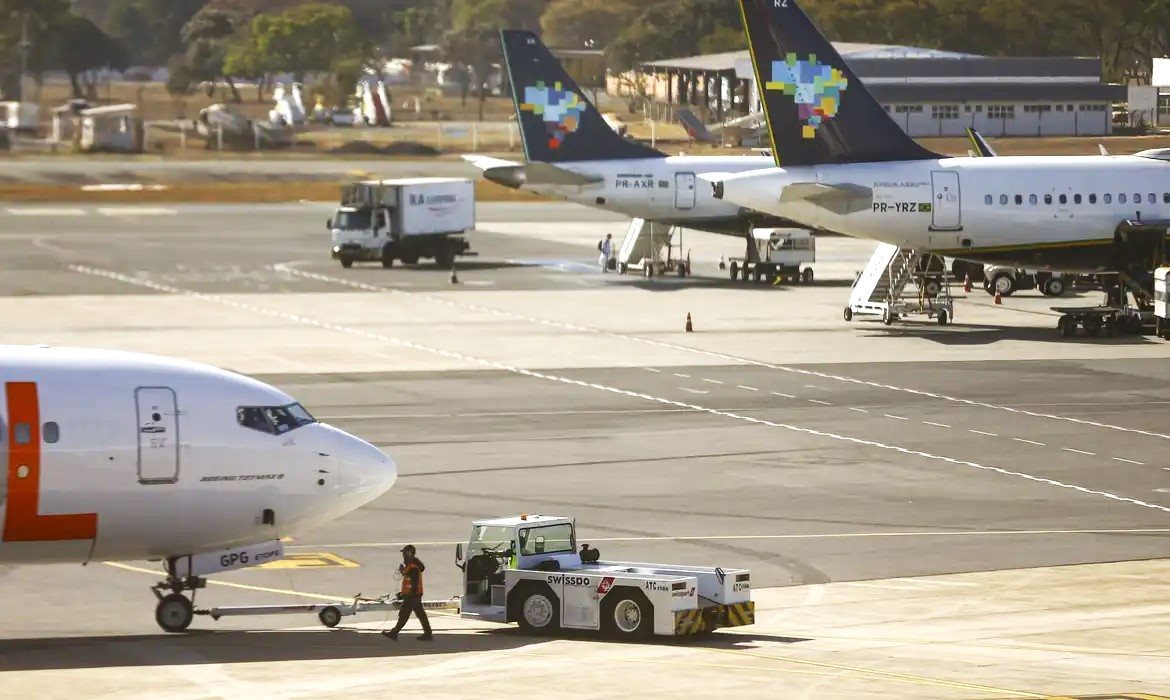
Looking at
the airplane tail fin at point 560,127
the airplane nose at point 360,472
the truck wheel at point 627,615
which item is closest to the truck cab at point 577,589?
the truck wheel at point 627,615

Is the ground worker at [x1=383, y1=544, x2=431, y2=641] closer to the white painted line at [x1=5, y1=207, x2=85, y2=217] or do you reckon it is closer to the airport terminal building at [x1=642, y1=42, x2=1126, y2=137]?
the airport terminal building at [x1=642, y1=42, x2=1126, y2=137]

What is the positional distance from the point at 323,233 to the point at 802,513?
86.5 m

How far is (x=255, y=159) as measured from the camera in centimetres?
19538

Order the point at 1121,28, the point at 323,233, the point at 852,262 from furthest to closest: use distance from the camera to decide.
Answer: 1. the point at 1121,28
2. the point at 323,233
3. the point at 852,262

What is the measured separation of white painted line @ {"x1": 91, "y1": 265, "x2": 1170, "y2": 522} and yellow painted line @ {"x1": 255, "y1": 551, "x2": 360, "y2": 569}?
18399 mm

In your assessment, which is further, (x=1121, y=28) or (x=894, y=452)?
(x=1121, y=28)

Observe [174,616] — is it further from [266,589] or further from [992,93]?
[992,93]

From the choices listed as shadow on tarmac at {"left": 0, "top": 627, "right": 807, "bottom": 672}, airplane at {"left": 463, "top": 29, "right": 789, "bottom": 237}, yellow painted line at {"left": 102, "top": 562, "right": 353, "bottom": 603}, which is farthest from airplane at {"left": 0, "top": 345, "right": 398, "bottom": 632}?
airplane at {"left": 463, "top": 29, "right": 789, "bottom": 237}

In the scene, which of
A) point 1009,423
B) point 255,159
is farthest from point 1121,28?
point 1009,423

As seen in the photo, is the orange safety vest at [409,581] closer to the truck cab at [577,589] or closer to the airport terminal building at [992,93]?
the truck cab at [577,589]

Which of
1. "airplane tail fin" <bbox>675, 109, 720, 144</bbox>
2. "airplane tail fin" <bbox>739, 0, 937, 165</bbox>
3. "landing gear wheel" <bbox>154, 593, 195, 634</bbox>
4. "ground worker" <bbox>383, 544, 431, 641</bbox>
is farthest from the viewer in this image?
"airplane tail fin" <bbox>675, 109, 720, 144</bbox>

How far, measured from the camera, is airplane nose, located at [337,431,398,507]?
110 feet

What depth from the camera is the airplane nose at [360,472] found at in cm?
3366

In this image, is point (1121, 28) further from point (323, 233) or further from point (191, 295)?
point (191, 295)
